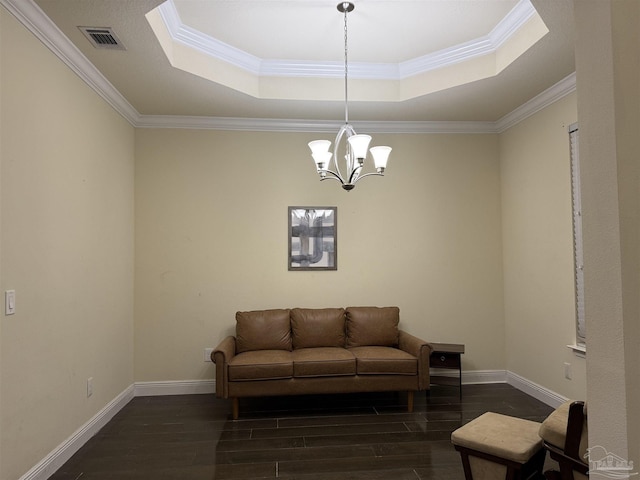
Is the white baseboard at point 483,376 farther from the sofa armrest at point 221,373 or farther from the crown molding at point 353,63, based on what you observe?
the crown molding at point 353,63

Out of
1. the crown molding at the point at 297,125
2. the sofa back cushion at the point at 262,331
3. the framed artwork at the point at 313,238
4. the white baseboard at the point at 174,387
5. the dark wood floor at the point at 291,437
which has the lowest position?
the dark wood floor at the point at 291,437

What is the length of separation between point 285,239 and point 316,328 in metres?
1.02

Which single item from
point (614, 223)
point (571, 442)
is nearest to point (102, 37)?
point (614, 223)

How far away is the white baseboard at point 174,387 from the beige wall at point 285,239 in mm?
72

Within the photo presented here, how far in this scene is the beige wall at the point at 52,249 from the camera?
243cm

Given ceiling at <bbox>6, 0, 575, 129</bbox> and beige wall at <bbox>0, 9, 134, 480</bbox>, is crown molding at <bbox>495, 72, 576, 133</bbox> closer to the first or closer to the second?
ceiling at <bbox>6, 0, 575, 129</bbox>

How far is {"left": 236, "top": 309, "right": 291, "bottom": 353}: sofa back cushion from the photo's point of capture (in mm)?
4371

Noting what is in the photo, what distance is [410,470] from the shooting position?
2879 mm

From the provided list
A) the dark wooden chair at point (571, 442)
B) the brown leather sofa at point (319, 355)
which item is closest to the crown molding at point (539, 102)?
the brown leather sofa at point (319, 355)

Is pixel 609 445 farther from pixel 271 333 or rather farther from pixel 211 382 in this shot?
pixel 211 382

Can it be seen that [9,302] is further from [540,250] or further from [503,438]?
[540,250]

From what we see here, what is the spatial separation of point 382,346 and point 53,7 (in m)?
3.82

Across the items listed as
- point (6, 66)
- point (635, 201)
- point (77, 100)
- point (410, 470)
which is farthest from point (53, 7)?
point (410, 470)

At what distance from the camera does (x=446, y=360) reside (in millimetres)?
4438
